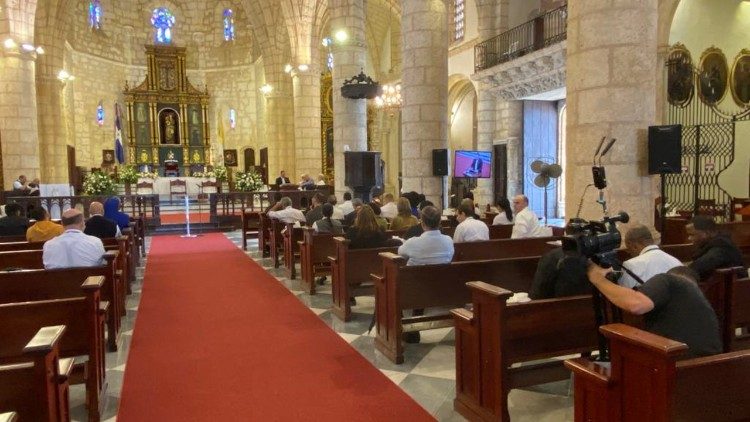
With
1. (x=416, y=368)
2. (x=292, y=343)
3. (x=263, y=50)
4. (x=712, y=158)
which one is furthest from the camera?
(x=263, y=50)

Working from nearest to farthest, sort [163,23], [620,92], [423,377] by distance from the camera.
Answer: [423,377] < [620,92] < [163,23]

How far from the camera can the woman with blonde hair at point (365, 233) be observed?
6336mm

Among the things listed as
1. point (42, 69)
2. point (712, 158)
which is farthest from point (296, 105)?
point (712, 158)

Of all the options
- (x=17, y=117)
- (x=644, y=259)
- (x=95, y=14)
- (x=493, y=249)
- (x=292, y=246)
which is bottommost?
(x=292, y=246)

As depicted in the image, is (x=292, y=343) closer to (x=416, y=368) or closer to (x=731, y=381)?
(x=416, y=368)

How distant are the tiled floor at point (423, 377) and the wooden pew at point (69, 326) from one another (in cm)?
34

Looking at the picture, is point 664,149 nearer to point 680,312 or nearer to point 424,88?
point 680,312

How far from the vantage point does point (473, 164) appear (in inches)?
485

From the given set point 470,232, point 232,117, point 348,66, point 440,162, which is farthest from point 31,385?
point 232,117

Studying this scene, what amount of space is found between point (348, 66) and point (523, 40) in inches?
255

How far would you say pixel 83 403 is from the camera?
4043 mm

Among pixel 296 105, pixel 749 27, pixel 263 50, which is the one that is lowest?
pixel 296 105

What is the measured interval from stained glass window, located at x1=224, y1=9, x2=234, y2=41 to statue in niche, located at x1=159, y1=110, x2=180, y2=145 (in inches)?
195

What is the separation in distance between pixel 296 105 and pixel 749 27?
44.7 feet
